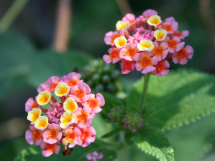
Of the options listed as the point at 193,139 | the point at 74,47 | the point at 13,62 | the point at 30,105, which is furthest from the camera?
the point at 74,47

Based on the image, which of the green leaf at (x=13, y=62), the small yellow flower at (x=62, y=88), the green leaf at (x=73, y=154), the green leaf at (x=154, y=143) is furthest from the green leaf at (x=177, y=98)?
the green leaf at (x=13, y=62)

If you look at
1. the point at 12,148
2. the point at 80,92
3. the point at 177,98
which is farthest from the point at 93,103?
the point at 12,148

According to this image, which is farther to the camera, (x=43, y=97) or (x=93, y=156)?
(x=93, y=156)

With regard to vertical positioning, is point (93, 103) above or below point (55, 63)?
below

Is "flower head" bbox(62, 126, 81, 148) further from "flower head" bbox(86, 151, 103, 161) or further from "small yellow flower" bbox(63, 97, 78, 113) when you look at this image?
"flower head" bbox(86, 151, 103, 161)

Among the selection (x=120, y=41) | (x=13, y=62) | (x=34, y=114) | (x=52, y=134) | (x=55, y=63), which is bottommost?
(x=52, y=134)

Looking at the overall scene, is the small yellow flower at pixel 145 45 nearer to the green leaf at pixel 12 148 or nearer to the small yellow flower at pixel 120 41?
the small yellow flower at pixel 120 41

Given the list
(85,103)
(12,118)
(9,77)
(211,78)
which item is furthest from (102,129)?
(12,118)

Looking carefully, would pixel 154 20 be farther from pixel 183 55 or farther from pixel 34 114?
pixel 34 114
